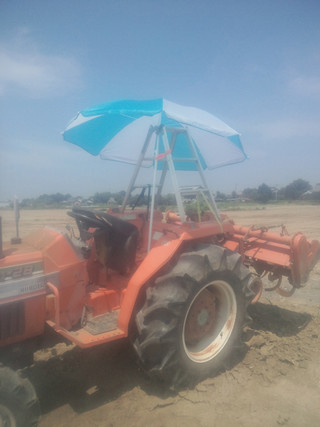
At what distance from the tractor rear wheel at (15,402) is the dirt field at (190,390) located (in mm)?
455

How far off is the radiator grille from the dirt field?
79cm

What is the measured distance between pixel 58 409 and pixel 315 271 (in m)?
6.18

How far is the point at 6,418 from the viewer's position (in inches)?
88.9

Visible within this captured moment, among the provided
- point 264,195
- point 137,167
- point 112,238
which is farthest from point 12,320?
point 264,195

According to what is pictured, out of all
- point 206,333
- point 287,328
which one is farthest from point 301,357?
point 206,333

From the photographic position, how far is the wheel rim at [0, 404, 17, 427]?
223 cm

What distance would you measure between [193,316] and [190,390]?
2.26 ft

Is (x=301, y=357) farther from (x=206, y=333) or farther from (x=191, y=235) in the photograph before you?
(x=191, y=235)

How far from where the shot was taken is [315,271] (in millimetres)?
7207

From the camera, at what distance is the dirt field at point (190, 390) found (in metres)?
2.76

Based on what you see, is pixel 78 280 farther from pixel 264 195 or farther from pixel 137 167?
pixel 264 195

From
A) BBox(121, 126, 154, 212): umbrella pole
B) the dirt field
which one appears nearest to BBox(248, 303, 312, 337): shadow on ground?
the dirt field

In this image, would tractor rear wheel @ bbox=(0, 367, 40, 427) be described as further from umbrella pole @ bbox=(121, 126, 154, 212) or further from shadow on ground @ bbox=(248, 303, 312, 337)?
shadow on ground @ bbox=(248, 303, 312, 337)

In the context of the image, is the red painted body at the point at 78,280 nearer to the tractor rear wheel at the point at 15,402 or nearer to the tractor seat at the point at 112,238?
the tractor seat at the point at 112,238
